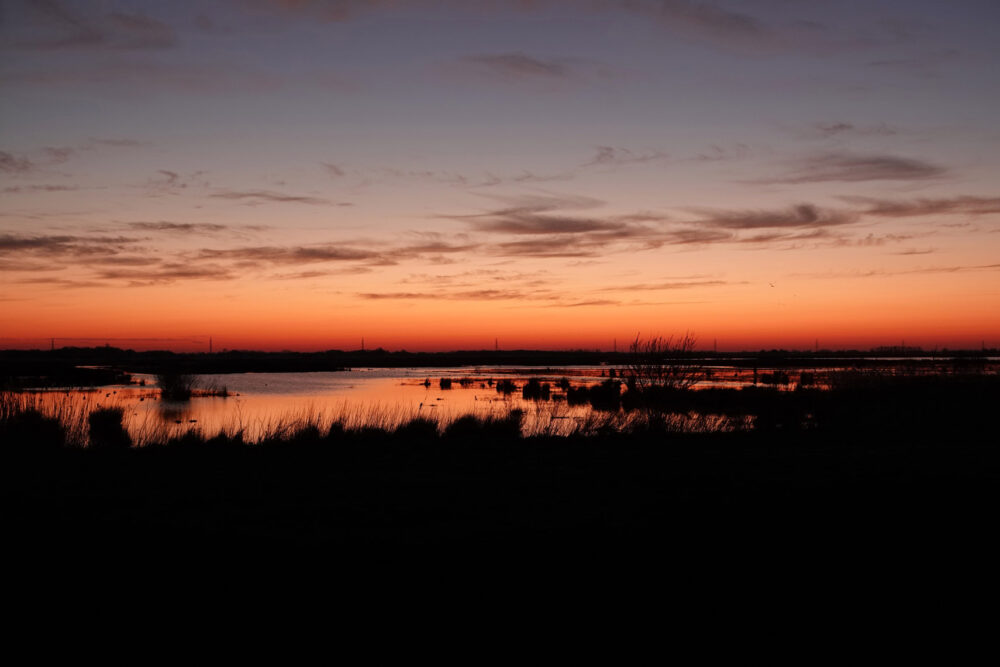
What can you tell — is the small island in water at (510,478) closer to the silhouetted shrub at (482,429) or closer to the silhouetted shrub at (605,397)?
the silhouetted shrub at (482,429)

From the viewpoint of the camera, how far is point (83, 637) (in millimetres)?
6051

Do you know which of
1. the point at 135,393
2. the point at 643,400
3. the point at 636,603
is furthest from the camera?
the point at 135,393

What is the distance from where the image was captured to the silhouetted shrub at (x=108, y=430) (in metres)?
18.8

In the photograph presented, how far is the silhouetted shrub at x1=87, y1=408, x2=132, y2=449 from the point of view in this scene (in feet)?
61.5

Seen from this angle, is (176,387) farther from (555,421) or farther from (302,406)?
(555,421)

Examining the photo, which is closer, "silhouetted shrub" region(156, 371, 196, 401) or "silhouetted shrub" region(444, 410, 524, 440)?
"silhouetted shrub" region(444, 410, 524, 440)

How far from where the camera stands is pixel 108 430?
21422mm

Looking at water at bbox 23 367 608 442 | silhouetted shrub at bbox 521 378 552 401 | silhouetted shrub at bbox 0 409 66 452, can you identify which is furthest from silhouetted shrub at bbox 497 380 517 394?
silhouetted shrub at bbox 0 409 66 452

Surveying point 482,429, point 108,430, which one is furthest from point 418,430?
point 108,430

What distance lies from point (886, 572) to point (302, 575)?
563 centimetres

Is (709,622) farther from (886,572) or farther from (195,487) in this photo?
(195,487)

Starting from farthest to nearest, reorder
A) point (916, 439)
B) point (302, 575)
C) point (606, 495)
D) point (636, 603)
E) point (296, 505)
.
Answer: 1. point (916, 439)
2. point (606, 495)
3. point (296, 505)
4. point (302, 575)
5. point (636, 603)

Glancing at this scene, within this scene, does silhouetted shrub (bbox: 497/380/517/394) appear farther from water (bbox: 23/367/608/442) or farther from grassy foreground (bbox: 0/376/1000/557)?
grassy foreground (bbox: 0/376/1000/557)

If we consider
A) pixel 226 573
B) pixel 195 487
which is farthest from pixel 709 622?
pixel 195 487
